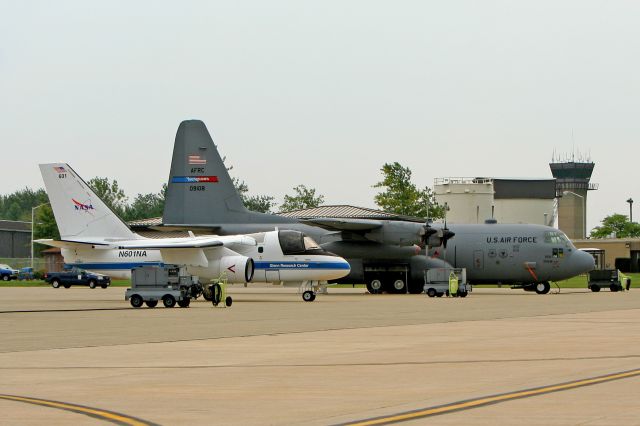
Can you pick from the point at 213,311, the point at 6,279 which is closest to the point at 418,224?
the point at 213,311

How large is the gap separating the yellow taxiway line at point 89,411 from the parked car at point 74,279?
66.1m

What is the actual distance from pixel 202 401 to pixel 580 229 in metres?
153

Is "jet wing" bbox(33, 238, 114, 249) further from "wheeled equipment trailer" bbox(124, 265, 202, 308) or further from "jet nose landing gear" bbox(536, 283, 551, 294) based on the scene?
"jet nose landing gear" bbox(536, 283, 551, 294)

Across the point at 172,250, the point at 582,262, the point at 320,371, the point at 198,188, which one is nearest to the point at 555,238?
the point at 582,262

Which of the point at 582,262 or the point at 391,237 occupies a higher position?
the point at 391,237

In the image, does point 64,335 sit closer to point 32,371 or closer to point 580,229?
point 32,371

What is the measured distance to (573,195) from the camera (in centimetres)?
16250

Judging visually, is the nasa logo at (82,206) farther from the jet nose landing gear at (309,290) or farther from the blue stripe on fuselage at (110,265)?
the jet nose landing gear at (309,290)

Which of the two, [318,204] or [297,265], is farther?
[318,204]

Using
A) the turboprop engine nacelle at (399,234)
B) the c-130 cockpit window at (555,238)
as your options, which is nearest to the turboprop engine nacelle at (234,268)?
the turboprop engine nacelle at (399,234)

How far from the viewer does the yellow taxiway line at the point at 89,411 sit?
37.2ft

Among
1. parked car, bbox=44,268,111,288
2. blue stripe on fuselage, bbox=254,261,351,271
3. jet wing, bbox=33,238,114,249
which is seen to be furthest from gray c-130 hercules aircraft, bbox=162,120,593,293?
parked car, bbox=44,268,111,288

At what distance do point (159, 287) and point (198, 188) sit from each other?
63.6 ft

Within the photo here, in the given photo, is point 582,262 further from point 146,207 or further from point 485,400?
point 146,207
